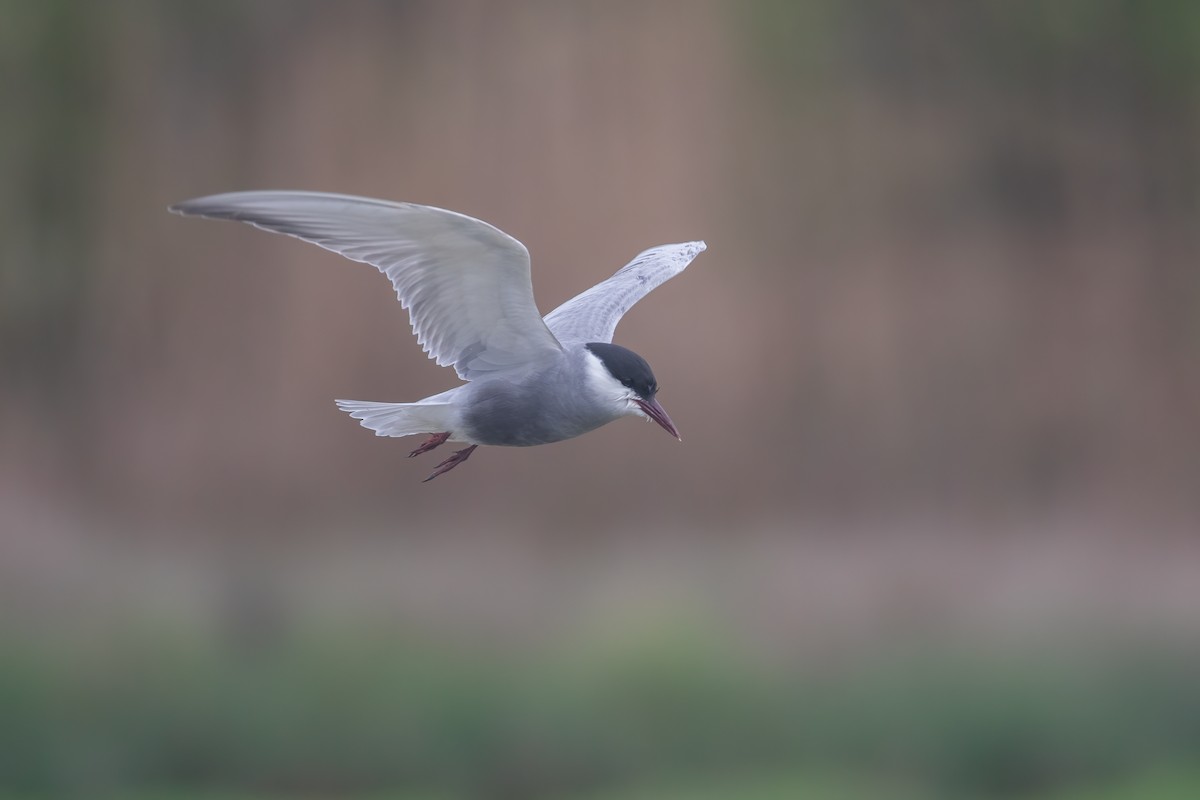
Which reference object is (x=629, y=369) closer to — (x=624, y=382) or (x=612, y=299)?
(x=624, y=382)

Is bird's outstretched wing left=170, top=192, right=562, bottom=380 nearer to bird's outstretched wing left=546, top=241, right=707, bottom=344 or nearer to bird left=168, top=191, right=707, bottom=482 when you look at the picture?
bird left=168, top=191, right=707, bottom=482

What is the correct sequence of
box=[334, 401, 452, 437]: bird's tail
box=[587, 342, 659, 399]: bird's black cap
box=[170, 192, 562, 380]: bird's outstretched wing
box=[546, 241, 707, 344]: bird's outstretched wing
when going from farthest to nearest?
box=[546, 241, 707, 344]: bird's outstretched wing, box=[334, 401, 452, 437]: bird's tail, box=[587, 342, 659, 399]: bird's black cap, box=[170, 192, 562, 380]: bird's outstretched wing

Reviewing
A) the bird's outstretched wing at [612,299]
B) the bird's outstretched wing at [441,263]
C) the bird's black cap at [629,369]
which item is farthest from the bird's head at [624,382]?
the bird's outstretched wing at [612,299]

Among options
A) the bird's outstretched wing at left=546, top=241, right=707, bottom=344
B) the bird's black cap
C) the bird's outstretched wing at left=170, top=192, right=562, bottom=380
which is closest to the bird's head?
the bird's black cap

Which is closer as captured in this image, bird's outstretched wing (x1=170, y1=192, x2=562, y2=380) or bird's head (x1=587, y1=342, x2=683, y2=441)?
bird's outstretched wing (x1=170, y1=192, x2=562, y2=380)

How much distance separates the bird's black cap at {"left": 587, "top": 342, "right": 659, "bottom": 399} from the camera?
301cm

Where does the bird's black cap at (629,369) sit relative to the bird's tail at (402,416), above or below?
above

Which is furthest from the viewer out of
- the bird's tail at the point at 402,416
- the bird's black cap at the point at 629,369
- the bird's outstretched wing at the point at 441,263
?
the bird's tail at the point at 402,416

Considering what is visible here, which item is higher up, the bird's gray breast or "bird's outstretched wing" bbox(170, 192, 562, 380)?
"bird's outstretched wing" bbox(170, 192, 562, 380)

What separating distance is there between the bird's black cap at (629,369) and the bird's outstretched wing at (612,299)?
1.01ft

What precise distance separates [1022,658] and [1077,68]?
2775 mm

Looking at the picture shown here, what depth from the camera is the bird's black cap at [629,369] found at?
3.01m

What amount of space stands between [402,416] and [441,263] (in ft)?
1.03

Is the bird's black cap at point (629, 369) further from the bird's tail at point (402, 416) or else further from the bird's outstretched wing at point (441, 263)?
the bird's tail at point (402, 416)
